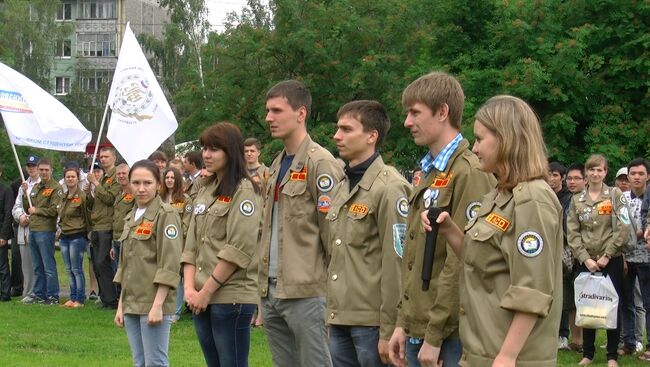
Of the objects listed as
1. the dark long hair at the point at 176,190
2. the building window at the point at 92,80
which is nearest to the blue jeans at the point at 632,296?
the dark long hair at the point at 176,190

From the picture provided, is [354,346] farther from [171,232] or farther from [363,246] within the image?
[171,232]

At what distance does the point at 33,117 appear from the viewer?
53.1 ft

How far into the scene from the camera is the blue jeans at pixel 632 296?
1182cm

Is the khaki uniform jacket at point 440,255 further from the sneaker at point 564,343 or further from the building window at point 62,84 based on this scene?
the building window at point 62,84

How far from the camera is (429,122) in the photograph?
5121mm

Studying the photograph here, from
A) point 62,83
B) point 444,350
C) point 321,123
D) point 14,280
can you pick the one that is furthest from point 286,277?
point 62,83

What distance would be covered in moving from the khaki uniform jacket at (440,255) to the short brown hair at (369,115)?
95 centimetres

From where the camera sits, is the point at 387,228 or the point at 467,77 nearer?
the point at 387,228

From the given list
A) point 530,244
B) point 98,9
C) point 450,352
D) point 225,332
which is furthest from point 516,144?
point 98,9

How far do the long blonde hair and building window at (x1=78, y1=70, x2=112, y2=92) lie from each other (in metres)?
64.3

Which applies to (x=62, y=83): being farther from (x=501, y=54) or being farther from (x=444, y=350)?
(x=444, y=350)

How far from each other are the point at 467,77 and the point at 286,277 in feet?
57.6

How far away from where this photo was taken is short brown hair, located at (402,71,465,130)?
16.7ft

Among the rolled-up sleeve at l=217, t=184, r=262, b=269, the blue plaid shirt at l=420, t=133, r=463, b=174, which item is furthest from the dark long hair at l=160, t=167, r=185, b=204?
the blue plaid shirt at l=420, t=133, r=463, b=174
